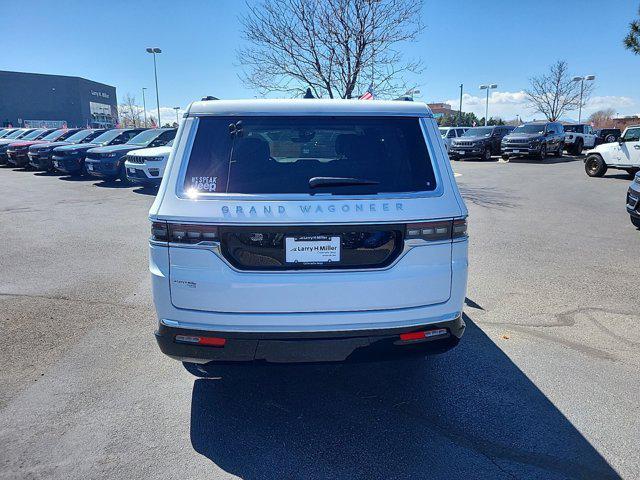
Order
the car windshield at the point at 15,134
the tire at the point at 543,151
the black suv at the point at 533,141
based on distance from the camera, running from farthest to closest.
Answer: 1. the car windshield at the point at 15,134
2. the tire at the point at 543,151
3. the black suv at the point at 533,141

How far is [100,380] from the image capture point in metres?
3.53

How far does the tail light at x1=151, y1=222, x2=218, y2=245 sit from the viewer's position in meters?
2.61

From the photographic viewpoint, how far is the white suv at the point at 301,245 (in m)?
2.64

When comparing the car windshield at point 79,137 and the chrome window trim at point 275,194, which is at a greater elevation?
the car windshield at point 79,137

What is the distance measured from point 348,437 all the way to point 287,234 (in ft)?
4.27

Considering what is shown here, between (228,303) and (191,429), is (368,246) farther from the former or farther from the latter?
(191,429)

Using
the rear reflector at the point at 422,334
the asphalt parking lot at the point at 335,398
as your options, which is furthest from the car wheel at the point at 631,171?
the rear reflector at the point at 422,334

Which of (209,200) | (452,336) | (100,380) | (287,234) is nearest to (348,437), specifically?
(452,336)

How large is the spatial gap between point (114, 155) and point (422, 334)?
1570 centimetres

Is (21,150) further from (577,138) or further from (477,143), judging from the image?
(577,138)

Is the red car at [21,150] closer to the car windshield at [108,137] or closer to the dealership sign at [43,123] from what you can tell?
the car windshield at [108,137]

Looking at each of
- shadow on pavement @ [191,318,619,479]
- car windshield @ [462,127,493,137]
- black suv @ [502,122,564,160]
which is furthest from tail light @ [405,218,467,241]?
car windshield @ [462,127,493,137]

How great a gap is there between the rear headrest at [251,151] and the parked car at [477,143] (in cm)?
2563

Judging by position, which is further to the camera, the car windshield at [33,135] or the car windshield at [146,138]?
the car windshield at [33,135]
